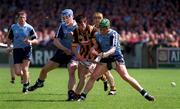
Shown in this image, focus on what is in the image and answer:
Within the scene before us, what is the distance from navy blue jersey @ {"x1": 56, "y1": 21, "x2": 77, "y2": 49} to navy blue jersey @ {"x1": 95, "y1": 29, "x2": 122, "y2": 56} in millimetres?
875

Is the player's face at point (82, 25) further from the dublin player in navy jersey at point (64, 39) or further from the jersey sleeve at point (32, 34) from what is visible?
the jersey sleeve at point (32, 34)

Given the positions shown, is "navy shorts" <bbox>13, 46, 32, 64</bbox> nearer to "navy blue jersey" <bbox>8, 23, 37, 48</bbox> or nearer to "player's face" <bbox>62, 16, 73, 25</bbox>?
"navy blue jersey" <bbox>8, 23, 37, 48</bbox>

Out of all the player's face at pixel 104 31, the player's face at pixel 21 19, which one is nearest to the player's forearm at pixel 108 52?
the player's face at pixel 104 31

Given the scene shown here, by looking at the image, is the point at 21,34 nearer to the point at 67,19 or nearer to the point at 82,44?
the point at 67,19

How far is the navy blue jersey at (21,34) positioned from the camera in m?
19.3

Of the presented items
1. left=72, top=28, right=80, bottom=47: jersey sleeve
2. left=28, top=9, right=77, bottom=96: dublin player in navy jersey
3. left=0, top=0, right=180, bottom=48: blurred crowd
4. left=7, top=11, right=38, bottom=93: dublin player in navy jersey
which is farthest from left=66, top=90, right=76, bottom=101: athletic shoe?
left=0, top=0, right=180, bottom=48: blurred crowd

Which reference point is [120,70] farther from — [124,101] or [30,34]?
[30,34]

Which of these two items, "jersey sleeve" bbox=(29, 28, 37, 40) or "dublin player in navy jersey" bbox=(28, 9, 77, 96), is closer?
"dublin player in navy jersey" bbox=(28, 9, 77, 96)

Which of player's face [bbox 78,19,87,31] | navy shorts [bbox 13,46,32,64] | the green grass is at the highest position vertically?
player's face [bbox 78,19,87,31]

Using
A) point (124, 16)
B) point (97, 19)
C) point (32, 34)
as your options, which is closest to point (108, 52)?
point (97, 19)

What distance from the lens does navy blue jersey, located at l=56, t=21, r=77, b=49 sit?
16969 mm

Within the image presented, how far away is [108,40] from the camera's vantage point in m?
16.2

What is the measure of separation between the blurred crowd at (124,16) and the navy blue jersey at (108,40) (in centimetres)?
1978

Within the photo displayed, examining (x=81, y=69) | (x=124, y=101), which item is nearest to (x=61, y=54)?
(x=81, y=69)
